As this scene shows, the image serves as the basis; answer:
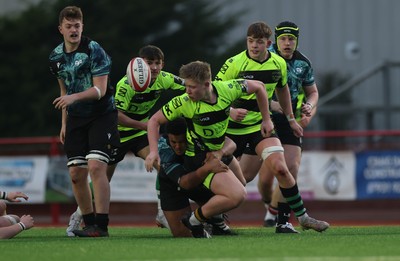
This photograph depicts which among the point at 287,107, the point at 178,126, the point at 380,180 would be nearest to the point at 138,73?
the point at 178,126

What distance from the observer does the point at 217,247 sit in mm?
9641

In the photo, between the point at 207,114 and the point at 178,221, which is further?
the point at 178,221

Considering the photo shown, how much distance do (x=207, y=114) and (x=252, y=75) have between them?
Result: 124 centimetres

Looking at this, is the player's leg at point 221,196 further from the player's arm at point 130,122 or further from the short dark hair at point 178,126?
the player's arm at point 130,122

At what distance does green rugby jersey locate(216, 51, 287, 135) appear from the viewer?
11.7 metres

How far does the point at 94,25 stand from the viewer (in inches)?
1049

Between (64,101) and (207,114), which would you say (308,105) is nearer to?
(207,114)

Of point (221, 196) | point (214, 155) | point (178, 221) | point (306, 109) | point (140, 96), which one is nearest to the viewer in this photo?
point (221, 196)

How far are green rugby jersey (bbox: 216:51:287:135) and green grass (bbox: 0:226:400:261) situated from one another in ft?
3.81

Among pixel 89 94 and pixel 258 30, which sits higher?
pixel 258 30

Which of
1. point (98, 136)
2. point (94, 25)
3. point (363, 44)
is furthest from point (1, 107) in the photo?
point (98, 136)

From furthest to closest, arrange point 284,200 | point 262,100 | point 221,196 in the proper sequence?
point 284,200 < point 262,100 < point 221,196

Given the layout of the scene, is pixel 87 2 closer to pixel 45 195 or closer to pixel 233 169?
pixel 45 195

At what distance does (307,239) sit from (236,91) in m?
1.56
